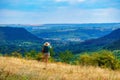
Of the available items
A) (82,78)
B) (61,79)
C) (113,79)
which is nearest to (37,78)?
(61,79)

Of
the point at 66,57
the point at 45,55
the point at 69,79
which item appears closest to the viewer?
the point at 69,79

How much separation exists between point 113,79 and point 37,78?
4009mm

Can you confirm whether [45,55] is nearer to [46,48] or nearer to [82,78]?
[46,48]

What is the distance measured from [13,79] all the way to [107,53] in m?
52.7

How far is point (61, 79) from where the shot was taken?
1565cm

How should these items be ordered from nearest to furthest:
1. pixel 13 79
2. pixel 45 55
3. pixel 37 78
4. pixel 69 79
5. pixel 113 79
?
pixel 13 79
pixel 37 78
pixel 69 79
pixel 113 79
pixel 45 55

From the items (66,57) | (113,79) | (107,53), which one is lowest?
(66,57)

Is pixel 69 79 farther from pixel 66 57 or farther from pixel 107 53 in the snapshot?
pixel 66 57

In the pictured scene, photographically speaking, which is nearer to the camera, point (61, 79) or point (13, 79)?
point (13, 79)

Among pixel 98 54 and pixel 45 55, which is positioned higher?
pixel 45 55

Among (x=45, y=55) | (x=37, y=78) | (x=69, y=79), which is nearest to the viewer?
(x=37, y=78)

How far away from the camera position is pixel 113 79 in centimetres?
1717

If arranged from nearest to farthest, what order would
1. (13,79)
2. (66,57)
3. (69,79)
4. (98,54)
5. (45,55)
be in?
1. (13,79)
2. (69,79)
3. (45,55)
4. (98,54)
5. (66,57)

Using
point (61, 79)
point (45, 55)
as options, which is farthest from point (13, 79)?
point (45, 55)
